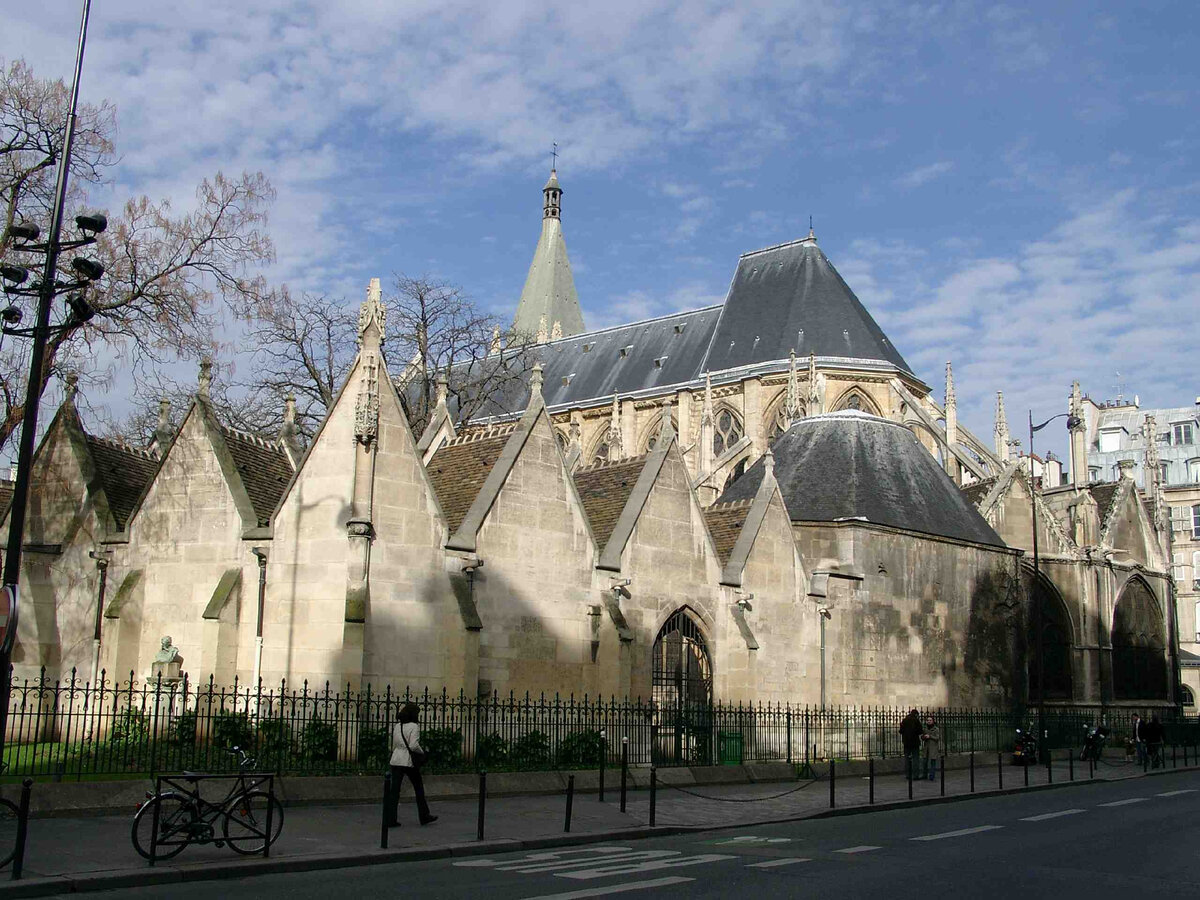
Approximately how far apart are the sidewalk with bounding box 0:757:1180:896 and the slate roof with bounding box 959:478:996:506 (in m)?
18.4

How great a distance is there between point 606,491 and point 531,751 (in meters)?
6.45

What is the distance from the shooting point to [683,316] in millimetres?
68250

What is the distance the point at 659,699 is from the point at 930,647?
8.85m

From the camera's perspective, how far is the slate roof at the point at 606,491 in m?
22.0

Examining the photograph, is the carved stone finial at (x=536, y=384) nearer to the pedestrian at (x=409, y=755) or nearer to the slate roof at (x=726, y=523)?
the slate roof at (x=726, y=523)

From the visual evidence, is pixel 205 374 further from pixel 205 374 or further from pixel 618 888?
pixel 618 888

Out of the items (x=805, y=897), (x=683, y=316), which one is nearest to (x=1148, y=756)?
(x=805, y=897)

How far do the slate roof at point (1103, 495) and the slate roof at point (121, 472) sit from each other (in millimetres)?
28139

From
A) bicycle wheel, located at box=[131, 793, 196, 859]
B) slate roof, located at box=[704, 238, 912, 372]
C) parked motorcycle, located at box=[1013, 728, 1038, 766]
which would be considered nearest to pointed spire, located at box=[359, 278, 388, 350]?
bicycle wheel, located at box=[131, 793, 196, 859]

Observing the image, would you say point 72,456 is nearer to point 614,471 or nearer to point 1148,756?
point 614,471

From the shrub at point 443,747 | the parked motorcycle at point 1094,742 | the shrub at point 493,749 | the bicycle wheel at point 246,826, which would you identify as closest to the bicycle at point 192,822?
the bicycle wheel at point 246,826

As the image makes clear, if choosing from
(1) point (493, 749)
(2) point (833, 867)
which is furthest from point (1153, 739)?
(2) point (833, 867)

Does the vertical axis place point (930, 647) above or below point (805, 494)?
below

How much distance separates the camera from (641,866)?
1083 centimetres
